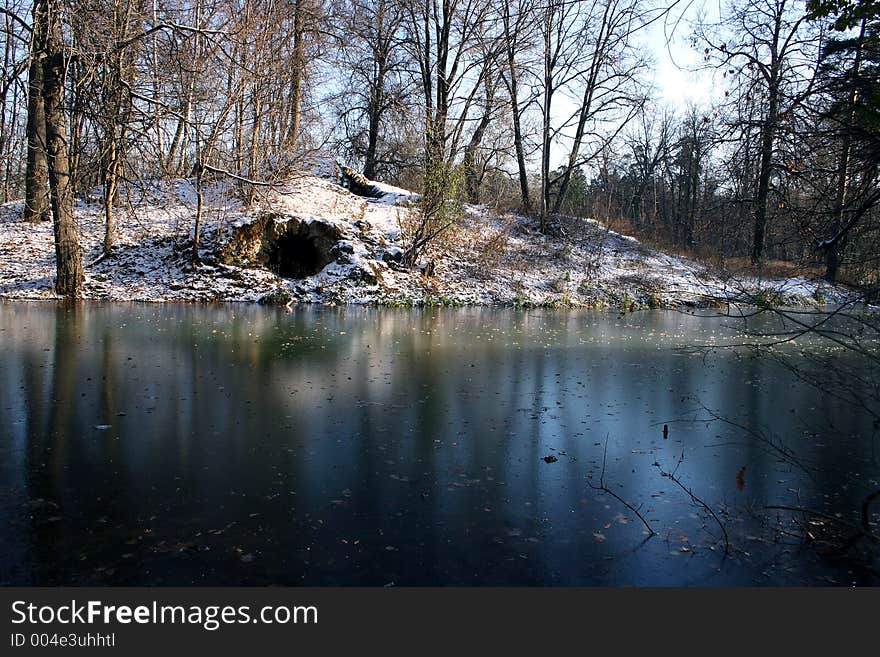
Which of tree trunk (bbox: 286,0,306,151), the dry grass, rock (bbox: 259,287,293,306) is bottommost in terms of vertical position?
rock (bbox: 259,287,293,306)

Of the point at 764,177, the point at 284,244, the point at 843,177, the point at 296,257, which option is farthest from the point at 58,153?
the point at 843,177

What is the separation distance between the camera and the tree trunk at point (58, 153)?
8367mm

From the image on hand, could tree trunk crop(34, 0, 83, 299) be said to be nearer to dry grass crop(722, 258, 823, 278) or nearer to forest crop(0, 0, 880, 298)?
forest crop(0, 0, 880, 298)

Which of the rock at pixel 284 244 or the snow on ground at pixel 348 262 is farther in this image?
the rock at pixel 284 244

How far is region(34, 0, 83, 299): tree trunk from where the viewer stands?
329 inches

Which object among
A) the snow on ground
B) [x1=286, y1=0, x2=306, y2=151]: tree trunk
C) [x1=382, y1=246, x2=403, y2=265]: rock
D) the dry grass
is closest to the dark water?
the dry grass

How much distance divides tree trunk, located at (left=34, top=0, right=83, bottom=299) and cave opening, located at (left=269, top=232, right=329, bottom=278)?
18.4ft

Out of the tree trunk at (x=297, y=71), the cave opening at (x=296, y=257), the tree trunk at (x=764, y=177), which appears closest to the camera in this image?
the tree trunk at (x=764, y=177)

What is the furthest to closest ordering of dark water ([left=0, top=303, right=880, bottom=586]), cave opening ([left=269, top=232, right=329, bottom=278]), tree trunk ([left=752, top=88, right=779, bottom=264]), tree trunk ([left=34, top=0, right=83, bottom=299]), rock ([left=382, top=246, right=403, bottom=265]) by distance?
rock ([left=382, top=246, right=403, bottom=265])
cave opening ([left=269, top=232, right=329, bottom=278])
tree trunk ([left=34, top=0, right=83, bottom=299])
tree trunk ([left=752, top=88, right=779, bottom=264])
dark water ([left=0, top=303, right=880, bottom=586])

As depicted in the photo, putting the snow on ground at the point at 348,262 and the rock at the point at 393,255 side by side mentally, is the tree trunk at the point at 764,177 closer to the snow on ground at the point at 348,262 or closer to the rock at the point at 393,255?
the snow on ground at the point at 348,262

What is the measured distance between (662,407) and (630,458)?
1.94m

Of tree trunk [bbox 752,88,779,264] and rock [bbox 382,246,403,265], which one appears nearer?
tree trunk [bbox 752,88,779,264]

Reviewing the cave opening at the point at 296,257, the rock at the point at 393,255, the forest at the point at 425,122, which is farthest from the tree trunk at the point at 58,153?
the rock at the point at 393,255

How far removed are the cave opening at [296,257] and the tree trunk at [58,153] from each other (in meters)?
5.62
